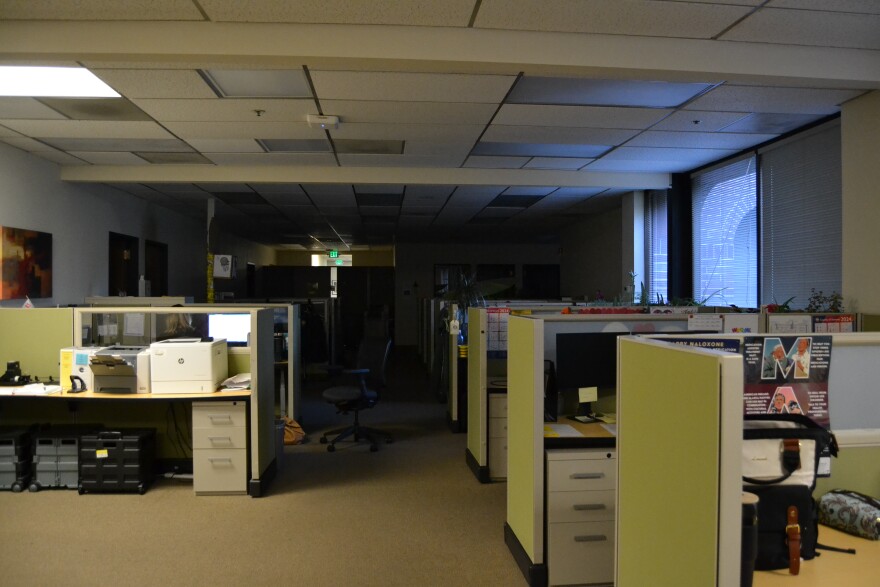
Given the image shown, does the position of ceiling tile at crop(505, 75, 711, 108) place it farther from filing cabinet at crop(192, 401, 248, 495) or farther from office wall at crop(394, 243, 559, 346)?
office wall at crop(394, 243, 559, 346)

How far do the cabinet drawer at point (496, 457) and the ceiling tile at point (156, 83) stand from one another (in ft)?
10.3

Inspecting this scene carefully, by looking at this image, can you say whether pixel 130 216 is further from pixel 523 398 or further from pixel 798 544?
pixel 798 544

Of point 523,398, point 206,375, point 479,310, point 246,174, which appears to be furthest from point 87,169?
point 523,398

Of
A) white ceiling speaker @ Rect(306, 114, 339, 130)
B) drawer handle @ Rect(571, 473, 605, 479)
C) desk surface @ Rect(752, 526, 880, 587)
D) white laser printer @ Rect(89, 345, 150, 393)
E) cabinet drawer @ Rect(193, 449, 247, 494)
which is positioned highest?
white ceiling speaker @ Rect(306, 114, 339, 130)

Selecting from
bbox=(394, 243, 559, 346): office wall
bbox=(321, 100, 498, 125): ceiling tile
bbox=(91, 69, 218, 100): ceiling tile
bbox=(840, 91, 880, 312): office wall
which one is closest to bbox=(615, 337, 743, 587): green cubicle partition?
bbox=(321, 100, 498, 125): ceiling tile

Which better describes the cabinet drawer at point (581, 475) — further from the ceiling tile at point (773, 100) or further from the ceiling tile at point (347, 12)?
the ceiling tile at point (773, 100)

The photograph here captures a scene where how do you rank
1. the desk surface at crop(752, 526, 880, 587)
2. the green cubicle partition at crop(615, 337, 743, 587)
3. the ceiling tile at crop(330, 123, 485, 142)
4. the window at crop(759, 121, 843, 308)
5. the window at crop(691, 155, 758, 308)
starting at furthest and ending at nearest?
the window at crop(691, 155, 758, 308)
the ceiling tile at crop(330, 123, 485, 142)
the window at crop(759, 121, 843, 308)
the desk surface at crop(752, 526, 880, 587)
the green cubicle partition at crop(615, 337, 743, 587)

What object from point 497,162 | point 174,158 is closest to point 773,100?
point 497,162

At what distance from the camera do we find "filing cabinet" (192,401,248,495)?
3.93 metres

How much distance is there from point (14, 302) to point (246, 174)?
2490mm

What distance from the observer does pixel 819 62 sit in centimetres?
346

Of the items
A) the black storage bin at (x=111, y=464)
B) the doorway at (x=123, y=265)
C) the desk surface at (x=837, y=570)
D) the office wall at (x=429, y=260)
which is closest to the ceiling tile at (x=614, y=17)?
the desk surface at (x=837, y=570)

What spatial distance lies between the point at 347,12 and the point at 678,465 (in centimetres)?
263

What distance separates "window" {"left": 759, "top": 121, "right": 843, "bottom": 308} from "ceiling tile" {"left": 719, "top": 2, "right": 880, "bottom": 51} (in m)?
1.48
